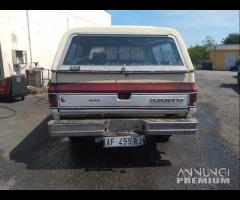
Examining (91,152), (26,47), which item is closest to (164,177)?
(91,152)

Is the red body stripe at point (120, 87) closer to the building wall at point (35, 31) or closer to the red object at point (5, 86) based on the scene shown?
the red object at point (5, 86)

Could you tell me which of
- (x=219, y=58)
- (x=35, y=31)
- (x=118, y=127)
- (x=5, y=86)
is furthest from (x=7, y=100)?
(x=219, y=58)

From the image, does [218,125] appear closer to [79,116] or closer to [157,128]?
[157,128]

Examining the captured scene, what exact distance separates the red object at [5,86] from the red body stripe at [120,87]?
6.25 metres

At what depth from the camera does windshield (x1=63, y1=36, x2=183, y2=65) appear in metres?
3.95

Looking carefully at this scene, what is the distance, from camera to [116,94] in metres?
3.79

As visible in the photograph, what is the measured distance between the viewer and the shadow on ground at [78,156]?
4.09 m

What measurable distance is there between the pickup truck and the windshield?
1 cm

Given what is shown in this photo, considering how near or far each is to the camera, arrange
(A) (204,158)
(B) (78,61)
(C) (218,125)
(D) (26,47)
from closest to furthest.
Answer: (B) (78,61), (A) (204,158), (C) (218,125), (D) (26,47)

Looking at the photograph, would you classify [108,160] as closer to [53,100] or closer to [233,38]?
[53,100]

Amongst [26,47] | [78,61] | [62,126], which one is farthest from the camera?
[26,47]

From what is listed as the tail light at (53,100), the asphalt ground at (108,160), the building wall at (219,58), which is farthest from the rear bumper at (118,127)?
the building wall at (219,58)
